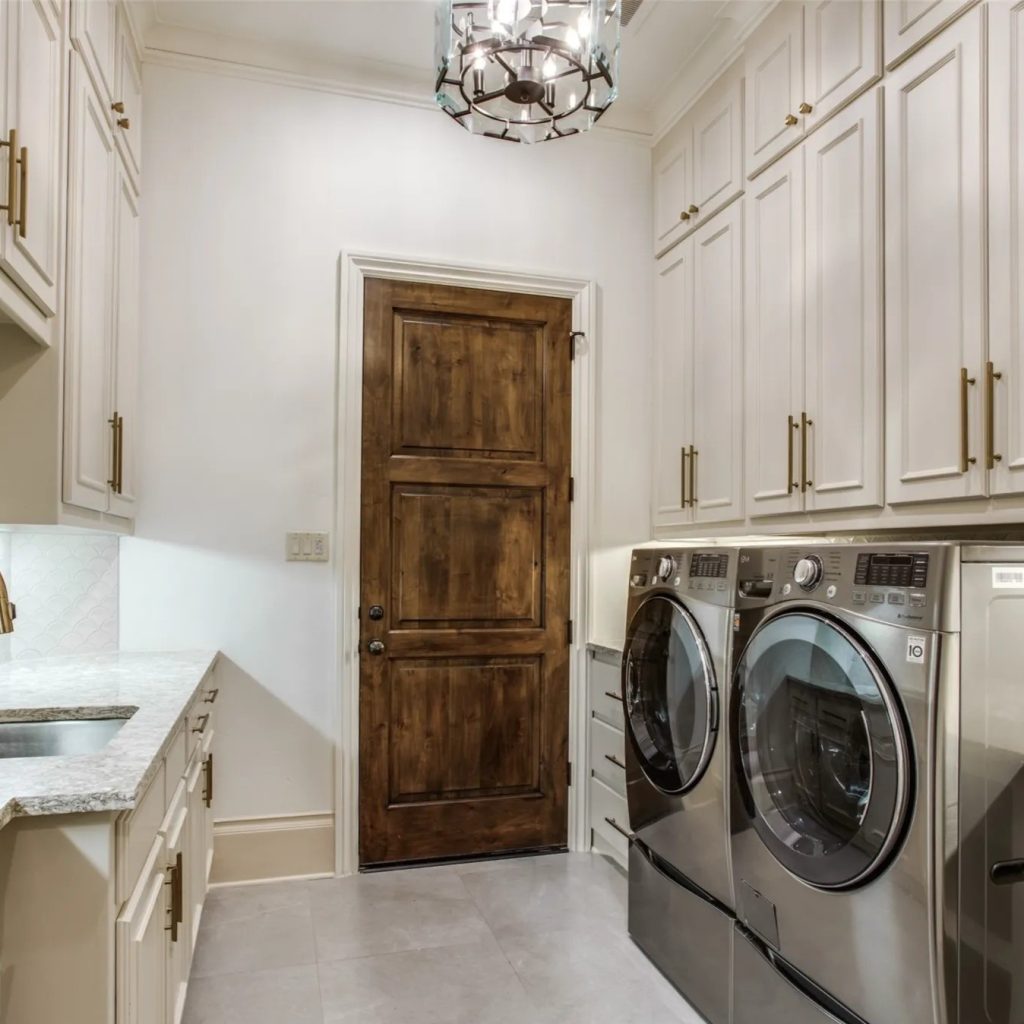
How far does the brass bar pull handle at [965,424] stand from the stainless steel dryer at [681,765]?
55 cm

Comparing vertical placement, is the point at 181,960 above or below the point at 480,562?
below

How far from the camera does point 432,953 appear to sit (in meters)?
2.40

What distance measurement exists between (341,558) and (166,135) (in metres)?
1.66

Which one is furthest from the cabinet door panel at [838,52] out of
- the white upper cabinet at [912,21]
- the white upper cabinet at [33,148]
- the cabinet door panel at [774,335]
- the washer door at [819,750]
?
the white upper cabinet at [33,148]

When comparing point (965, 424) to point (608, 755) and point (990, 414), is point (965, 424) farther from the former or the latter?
point (608, 755)

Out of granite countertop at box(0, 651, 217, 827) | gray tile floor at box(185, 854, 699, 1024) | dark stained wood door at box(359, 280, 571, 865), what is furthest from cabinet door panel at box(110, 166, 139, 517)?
gray tile floor at box(185, 854, 699, 1024)

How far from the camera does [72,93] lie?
1.85m

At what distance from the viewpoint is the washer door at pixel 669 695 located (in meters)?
2.11

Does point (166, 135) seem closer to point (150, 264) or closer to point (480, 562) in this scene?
point (150, 264)

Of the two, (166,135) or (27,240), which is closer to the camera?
(27,240)

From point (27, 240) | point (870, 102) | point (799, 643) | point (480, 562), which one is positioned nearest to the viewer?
point (27, 240)

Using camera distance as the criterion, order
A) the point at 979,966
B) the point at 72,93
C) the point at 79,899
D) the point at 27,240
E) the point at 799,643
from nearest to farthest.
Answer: the point at 79,899
the point at 979,966
the point at 27,240
the point at 799,643
the point at 72,93

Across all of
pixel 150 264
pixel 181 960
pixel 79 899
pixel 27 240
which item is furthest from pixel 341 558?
pixel 79 899

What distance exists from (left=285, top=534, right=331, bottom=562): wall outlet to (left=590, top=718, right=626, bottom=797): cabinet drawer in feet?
4.10
